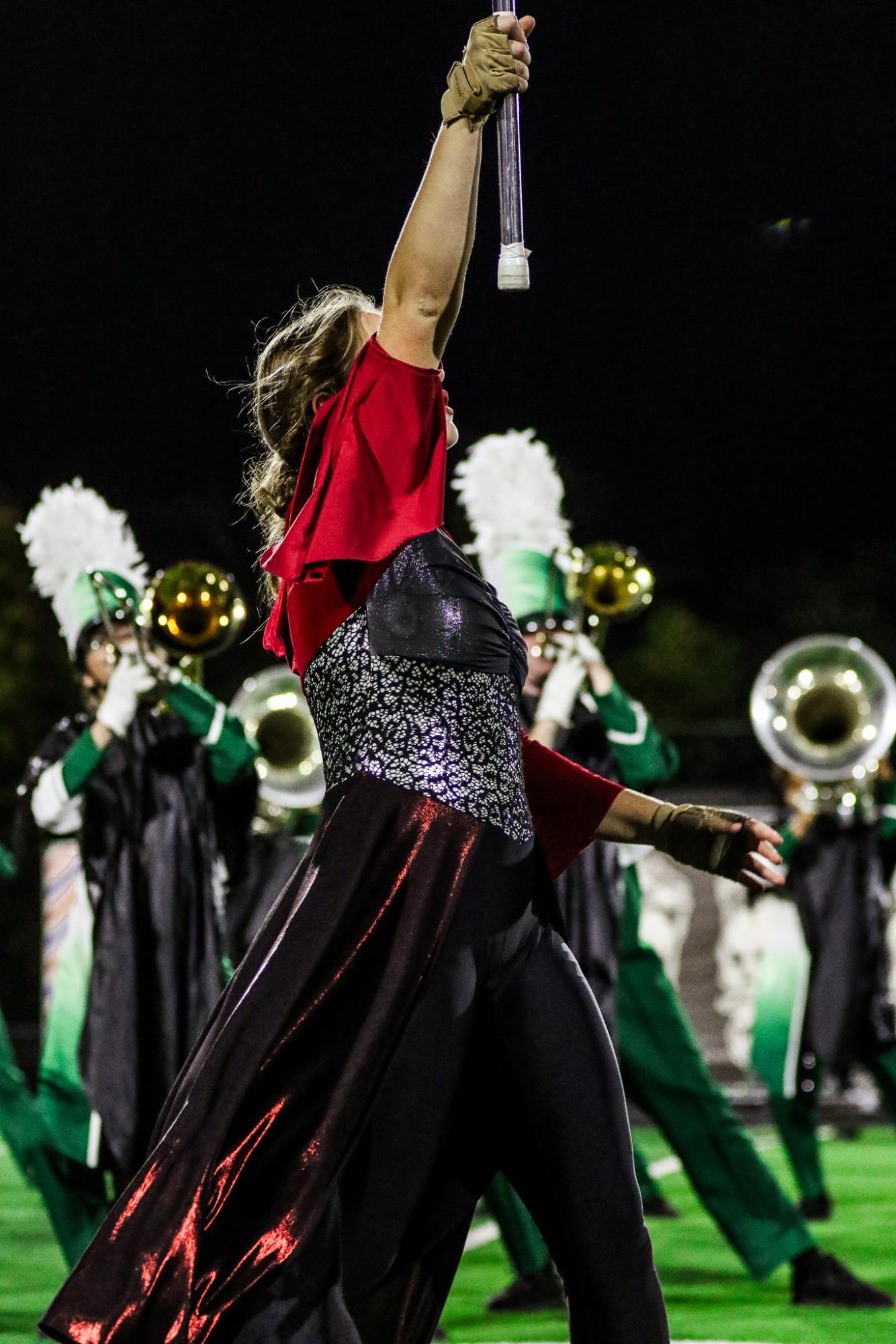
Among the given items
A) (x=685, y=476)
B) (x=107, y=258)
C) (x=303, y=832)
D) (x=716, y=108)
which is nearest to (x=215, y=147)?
(x=107, y=258)

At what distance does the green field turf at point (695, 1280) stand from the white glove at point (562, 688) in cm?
177

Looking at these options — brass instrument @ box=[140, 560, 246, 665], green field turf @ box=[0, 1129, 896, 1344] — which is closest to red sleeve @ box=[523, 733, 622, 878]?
green field turf @ box=[0, 1129, 896, 1344]

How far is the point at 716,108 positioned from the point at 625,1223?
4507 millimetres

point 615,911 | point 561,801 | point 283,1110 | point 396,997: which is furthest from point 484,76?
point 615,911

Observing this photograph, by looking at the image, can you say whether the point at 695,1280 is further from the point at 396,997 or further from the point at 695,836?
the point at 396,997

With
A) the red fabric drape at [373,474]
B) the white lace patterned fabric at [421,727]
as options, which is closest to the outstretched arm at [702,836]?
the white lace patterned fabric at [421,727]

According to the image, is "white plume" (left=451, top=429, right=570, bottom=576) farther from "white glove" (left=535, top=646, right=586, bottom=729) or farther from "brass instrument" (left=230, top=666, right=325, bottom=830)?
"brass instrument" (left=230, top=666, right=325, bottom=830)

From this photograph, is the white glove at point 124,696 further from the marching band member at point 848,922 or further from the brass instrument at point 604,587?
the marching band member at point 848,922

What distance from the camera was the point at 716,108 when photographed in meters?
6.05

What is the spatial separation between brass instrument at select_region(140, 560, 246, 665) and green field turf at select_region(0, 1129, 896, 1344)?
6.65 ft

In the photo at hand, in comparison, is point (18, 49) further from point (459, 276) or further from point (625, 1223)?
point (625, 1223)

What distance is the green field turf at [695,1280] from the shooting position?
16.0ft

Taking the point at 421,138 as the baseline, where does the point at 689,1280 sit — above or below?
below

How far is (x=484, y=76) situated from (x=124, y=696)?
3489 millimetres
